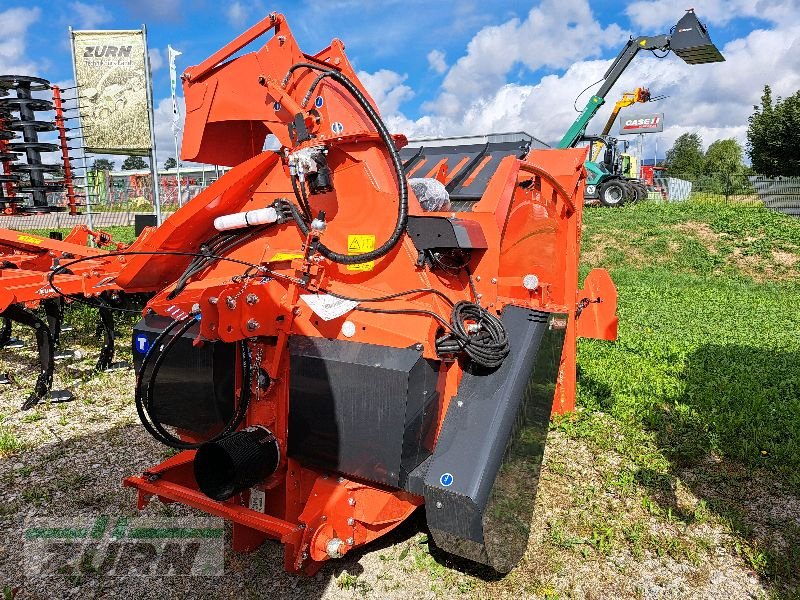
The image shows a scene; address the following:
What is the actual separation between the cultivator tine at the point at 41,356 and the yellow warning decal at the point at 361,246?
370 centimetres

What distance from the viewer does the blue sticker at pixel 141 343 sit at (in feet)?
9.32

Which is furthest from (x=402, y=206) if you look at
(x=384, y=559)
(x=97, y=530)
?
(x=97, y=530)

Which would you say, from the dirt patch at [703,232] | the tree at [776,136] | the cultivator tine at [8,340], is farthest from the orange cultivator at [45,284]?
the tree at [776,136]

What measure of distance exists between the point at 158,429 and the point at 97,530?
1.08 metres

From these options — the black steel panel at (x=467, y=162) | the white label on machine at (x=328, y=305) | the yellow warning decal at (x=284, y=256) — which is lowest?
the white label on machine at (x=328, y=305)

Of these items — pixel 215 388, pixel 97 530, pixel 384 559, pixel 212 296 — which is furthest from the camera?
pixel 97 530

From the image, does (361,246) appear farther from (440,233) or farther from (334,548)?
(334,548)

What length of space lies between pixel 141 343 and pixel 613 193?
18295mm

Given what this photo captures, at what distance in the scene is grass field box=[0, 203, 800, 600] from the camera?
275cm

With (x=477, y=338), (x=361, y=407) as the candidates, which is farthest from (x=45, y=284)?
(x=477, y=338)

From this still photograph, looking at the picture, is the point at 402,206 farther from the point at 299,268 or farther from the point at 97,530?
the point at 97,530

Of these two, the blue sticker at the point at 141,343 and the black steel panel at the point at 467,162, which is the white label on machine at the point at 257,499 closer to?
the blue sticker at the point at 141,343

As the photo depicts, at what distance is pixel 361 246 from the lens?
2779 millimetres

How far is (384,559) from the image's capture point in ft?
9.53
